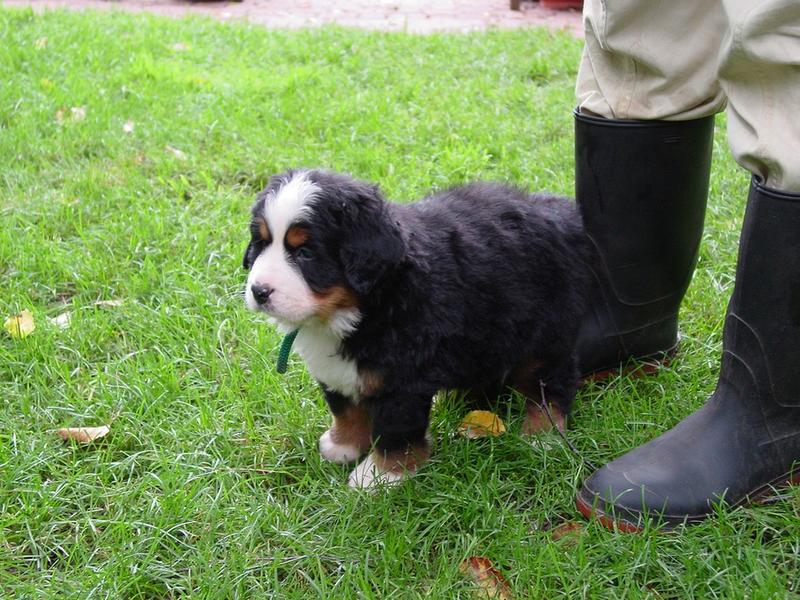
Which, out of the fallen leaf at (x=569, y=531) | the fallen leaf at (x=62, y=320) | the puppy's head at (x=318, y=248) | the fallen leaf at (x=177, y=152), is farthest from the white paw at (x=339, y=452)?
the fallen leaf at (x=177, y=152)

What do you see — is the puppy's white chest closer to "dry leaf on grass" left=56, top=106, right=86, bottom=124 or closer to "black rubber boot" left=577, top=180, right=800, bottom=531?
"black rubber boot" left=577, top=180, right=800, bottom=531

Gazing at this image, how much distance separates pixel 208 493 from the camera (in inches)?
91.9

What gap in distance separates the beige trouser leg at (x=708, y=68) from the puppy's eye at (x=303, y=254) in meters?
1.03

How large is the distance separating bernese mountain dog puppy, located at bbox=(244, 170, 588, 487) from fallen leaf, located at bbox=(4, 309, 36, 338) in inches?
44.1

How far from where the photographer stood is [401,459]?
2.38 metres

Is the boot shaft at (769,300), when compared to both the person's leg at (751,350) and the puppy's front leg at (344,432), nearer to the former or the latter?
the person's leg at (751,350)

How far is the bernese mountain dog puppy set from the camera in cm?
220

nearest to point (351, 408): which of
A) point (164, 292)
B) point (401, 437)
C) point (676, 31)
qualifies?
point (401, 437)

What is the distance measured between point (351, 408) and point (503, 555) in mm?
638

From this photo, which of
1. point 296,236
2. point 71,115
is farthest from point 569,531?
point 71,115

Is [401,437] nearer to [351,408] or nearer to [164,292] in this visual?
[351,408]

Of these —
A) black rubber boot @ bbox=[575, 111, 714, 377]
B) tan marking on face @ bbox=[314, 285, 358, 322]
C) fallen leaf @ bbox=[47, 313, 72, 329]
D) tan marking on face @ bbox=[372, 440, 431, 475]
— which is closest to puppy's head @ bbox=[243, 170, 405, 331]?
tan marking on face @ bbox=[314, 285, 358, 322]

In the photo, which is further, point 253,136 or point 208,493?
point 253,136

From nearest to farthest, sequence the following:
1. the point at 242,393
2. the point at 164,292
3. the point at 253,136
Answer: the point at 242,393 → the point at 164,292 → the point at 253,136
